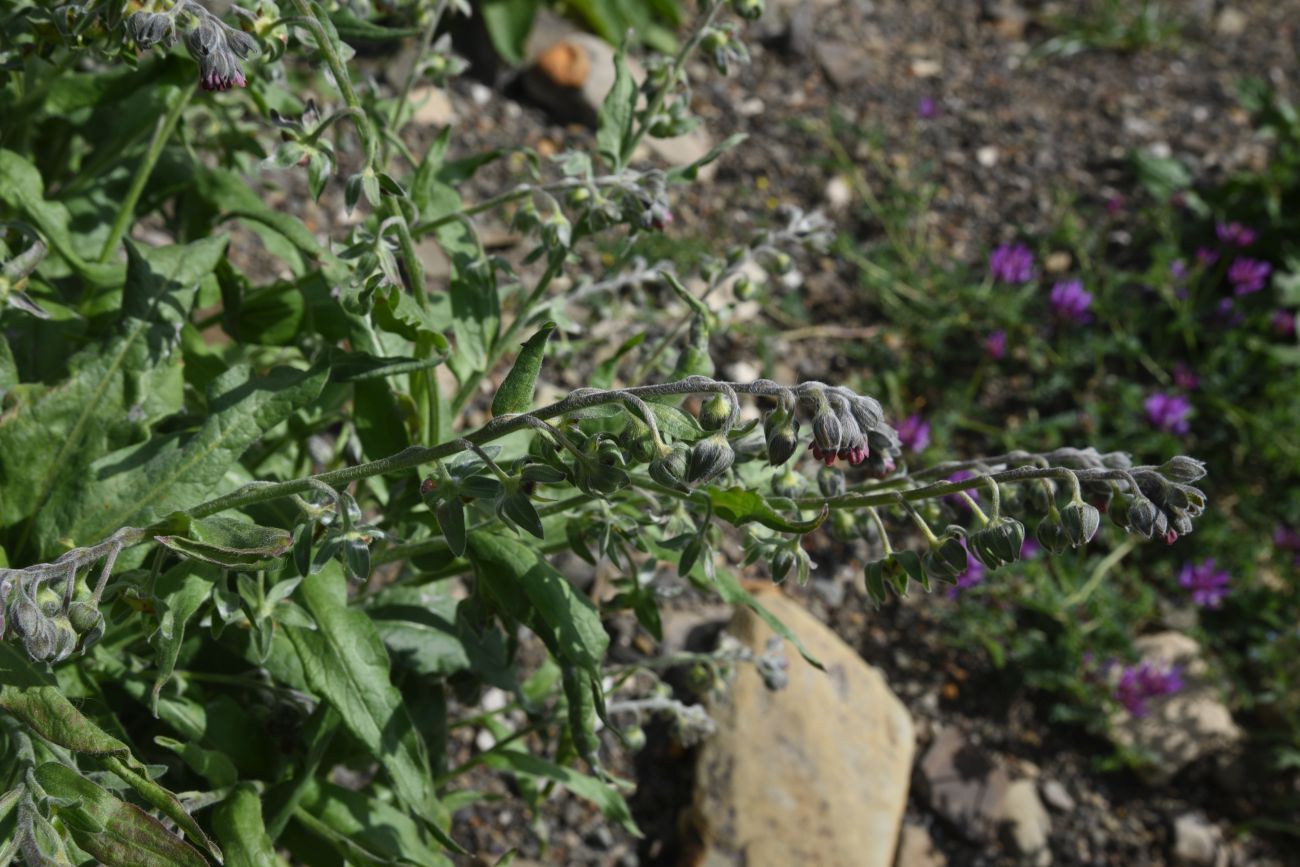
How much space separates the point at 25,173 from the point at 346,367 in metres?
0.85

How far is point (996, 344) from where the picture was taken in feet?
17.0

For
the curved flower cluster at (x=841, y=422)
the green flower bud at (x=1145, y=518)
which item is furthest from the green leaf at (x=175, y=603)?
the green flower bud at (x=1145, y=518)

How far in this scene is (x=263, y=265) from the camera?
4945mm

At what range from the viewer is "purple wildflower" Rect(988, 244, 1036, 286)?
5.44m

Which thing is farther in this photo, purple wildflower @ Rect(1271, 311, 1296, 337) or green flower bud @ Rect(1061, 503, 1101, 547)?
purple wildflower @ Rect(1271, 311, 1296, 337)

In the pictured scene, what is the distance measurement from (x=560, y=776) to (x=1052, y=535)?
4.63 ft

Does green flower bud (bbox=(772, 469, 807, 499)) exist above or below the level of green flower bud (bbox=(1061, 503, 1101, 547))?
below

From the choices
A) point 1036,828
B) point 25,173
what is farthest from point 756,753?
point 25,173

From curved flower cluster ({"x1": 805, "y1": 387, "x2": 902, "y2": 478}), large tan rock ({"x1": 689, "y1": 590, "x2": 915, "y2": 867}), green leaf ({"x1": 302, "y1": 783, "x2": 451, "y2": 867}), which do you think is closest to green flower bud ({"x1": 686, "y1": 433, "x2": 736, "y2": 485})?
curved flower cluster ({"x1": 805, "y1": 387, "x2": 902, "y2": 478})

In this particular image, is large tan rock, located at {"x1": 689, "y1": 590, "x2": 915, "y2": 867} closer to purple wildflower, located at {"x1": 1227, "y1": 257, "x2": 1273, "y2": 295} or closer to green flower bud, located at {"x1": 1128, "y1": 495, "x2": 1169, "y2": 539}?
green flower bud, located at {"x1": 1128, "y1": 495, "x2": 1169, "y2": 539}

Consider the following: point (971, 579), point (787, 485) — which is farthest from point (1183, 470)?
point (971, 579)

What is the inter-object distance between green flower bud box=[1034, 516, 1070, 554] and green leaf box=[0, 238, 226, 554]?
170 cm

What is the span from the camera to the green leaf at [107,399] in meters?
2.69

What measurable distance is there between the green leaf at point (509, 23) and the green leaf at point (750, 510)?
3989 millimetres
